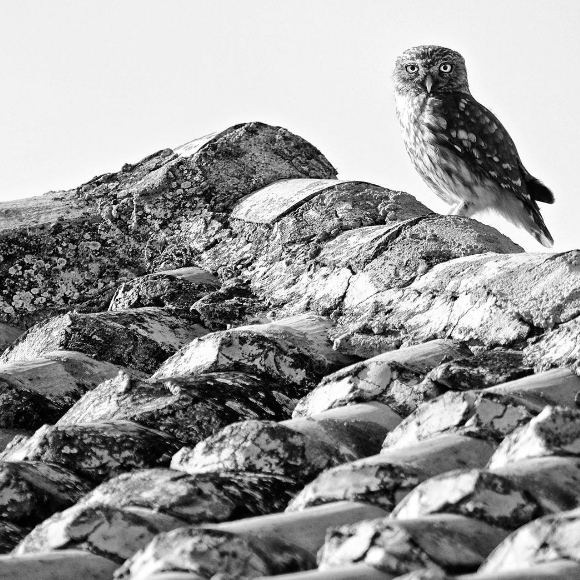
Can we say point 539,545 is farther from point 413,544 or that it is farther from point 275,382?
point 275,382

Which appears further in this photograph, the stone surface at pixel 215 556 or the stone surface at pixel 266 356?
the stone surface at pixel 266 356

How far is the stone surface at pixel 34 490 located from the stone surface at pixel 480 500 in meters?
0.98

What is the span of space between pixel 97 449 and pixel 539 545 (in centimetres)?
151

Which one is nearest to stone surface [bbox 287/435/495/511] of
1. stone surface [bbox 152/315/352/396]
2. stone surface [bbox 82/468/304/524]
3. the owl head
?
stone surface [bbox 82/468/304/524]

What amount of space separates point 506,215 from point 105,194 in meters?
3.59

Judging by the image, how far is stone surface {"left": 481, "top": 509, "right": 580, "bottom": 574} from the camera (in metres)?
→ 1.86

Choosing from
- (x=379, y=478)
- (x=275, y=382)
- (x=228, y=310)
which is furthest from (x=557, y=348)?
(x=228, y=310)

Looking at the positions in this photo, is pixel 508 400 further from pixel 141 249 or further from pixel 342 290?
pixel 141 249

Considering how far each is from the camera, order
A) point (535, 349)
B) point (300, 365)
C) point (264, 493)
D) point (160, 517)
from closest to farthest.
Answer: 1. point (160, 517)
2. point (264, 493)
3. point (535, 349)
4. point (300, 365)

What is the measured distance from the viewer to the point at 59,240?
5598 millimetres

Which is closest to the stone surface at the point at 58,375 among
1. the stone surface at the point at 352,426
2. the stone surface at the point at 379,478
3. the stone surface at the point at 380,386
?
the stone surface at the point at 380,386

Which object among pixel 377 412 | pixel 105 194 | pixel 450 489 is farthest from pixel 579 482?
pixel 105 194

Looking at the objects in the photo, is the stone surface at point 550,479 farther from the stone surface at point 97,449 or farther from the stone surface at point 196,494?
the stone surface at point 97,449

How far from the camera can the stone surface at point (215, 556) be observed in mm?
2045
